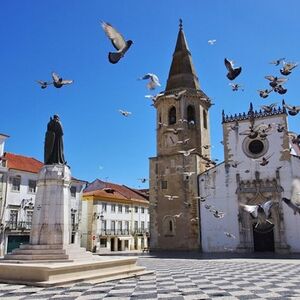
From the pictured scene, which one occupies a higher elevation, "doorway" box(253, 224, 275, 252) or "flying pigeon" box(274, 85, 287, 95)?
"flying pigeon" box(274, 85, 287, 95)

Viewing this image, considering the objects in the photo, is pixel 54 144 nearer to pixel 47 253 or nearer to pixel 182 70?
pixel 47 253

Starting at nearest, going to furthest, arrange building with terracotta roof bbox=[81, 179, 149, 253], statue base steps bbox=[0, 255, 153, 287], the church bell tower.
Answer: statue base steps bbox=[0, 255, 153, 287], the church bell tower, building with terracotta roof bbox=[81, 179, 149, 253]

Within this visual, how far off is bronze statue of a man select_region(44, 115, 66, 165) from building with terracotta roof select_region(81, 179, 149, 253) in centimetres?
3025

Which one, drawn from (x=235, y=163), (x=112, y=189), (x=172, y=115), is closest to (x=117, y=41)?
(x=235, y=163)

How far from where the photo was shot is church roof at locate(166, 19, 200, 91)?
38.0m

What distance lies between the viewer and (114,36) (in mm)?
8242

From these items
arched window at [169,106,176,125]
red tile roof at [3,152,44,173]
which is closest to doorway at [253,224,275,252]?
arched window at [169,106,176,125]

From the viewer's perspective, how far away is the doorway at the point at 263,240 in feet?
102

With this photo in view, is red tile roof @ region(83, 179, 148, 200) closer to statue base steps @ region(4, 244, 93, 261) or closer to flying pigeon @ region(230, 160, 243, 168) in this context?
flying pigeon @ region(230, 160, 243, 168)

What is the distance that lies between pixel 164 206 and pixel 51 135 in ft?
72.7

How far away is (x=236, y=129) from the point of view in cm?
3403

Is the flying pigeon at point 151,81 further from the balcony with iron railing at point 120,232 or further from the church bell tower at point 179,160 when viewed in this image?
the balcony with iron railing at point 120,232

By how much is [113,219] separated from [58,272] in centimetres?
3734

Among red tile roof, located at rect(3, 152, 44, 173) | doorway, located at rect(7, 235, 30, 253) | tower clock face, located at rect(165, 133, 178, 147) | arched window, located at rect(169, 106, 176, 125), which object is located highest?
arched window, located at rect(169, 106, 176, 125)
